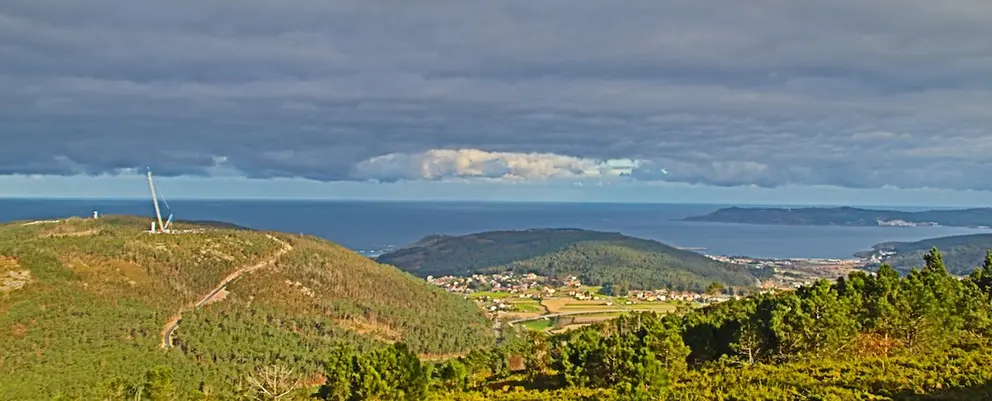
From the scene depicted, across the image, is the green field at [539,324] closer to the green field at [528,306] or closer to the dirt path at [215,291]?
the green field at [528,306]

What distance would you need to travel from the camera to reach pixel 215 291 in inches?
4633

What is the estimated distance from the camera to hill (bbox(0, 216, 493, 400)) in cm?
8220

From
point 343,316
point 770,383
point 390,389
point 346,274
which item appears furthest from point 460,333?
point 770,383

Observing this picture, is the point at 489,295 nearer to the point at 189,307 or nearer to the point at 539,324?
the point at 539,324

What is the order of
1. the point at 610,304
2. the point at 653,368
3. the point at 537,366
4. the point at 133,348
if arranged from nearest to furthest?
the point at 653,368
the point at 537,366
the point at 133,348
the point at 610,304

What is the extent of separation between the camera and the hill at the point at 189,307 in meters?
82.2

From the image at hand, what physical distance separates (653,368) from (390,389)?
17130 millimetres

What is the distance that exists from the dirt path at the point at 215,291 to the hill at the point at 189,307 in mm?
344

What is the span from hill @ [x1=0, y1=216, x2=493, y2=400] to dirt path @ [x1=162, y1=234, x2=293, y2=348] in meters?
0.34

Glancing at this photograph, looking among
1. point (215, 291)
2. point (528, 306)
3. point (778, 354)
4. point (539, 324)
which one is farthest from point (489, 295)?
point (778, 354)

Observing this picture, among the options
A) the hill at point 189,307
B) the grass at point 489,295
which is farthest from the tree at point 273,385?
the grass at point 489,295

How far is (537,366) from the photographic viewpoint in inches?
2608

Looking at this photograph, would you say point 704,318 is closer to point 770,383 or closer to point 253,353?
point 770,383

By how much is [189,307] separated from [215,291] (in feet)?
23.8
